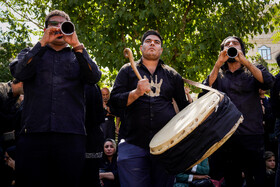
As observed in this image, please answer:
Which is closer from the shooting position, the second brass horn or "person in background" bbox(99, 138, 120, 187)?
the second brass horn

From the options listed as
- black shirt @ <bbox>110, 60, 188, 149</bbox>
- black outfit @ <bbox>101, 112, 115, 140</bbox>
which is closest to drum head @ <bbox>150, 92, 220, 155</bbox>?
black shirt @ <bbox>110, 60, 188, 149</bbox>

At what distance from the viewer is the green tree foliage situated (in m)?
7.12

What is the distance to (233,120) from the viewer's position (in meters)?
2.76

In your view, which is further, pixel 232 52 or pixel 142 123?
pixel 232 52

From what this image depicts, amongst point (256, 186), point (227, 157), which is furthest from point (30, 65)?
point (256, 186)

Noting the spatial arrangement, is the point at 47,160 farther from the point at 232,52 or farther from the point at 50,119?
the point at 232,52

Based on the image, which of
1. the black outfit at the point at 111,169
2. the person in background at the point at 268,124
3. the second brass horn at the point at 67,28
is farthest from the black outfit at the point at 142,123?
the black outfit at the point at 111,169

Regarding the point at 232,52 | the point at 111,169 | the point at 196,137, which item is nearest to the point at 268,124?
the point at 232,52

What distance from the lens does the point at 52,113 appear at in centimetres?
252

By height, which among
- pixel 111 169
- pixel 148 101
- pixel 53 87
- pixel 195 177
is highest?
pixel 53 87

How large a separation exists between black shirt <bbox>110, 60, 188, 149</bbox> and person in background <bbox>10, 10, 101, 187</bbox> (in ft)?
1.92

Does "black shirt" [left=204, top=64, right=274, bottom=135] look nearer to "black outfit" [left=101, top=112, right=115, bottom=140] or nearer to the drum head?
the drum head

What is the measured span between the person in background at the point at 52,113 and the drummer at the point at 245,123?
168 cm

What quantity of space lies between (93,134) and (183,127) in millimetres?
1704
